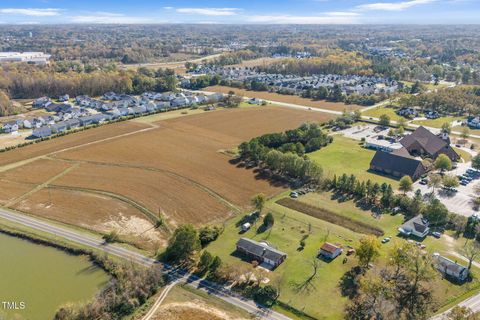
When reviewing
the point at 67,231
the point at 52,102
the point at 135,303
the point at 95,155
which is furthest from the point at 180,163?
the point at 52,102

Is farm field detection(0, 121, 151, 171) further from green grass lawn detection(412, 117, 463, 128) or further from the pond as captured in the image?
green grass lawn detection(412, 117, 463, 128)

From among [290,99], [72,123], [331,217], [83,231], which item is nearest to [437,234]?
[331,217]

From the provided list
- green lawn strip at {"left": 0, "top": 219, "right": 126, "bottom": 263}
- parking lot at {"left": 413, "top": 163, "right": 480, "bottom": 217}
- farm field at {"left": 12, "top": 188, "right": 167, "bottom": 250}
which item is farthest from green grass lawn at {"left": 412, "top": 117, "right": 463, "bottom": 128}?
green lawn strip at {"left": 0, "top": 219, "right": 126, "bottom": 263}

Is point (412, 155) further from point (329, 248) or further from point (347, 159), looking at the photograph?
point (329, 248)

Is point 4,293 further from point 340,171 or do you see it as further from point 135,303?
point 340,171

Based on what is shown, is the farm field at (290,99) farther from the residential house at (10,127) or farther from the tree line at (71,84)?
the residential house at (10,127)

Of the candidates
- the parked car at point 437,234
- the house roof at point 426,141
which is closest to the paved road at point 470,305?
the parked car at point 437,234
